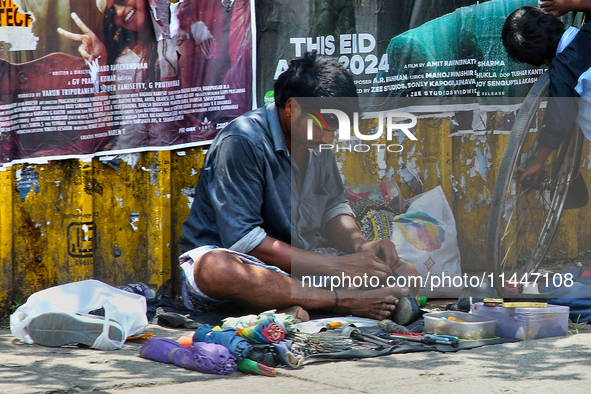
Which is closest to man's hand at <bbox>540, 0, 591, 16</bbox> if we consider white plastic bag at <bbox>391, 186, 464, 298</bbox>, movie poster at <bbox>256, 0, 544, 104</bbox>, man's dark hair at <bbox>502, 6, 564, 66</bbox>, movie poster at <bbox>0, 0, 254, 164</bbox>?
man's dark hair at <bbox>502, 6, 564, 66</bbox>

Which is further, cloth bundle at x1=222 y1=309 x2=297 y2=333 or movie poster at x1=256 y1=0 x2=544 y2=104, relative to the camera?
movie poster at x1=256 y1=0 x2=544 y2=104

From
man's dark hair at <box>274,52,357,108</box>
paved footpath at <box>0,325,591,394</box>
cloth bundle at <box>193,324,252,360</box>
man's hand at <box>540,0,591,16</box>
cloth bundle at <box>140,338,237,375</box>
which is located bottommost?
paved footpath at <box>0,325,591,394</box>

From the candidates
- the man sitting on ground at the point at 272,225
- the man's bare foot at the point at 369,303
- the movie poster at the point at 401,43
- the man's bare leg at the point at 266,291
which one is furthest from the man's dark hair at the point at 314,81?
the man's bare foot at the point at 369,303

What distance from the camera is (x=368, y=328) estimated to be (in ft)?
→ 10.0

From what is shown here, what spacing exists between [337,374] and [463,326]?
2.40ft

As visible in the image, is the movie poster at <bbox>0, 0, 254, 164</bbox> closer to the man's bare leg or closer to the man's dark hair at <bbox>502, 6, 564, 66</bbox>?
the man's bare leg

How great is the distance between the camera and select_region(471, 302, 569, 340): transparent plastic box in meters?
2.88

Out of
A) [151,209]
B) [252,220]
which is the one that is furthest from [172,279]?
[252,220]

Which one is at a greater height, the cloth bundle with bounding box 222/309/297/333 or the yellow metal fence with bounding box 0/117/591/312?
the yellow metal fence with bounding box 0/117/591/312

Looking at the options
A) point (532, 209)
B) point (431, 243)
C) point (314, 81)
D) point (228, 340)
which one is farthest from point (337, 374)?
point (532, 209)

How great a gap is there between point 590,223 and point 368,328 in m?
2.36

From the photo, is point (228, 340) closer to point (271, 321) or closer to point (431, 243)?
point (271, 321)

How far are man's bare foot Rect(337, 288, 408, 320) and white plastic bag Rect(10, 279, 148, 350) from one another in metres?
0.93

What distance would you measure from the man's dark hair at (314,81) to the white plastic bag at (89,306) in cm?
122
